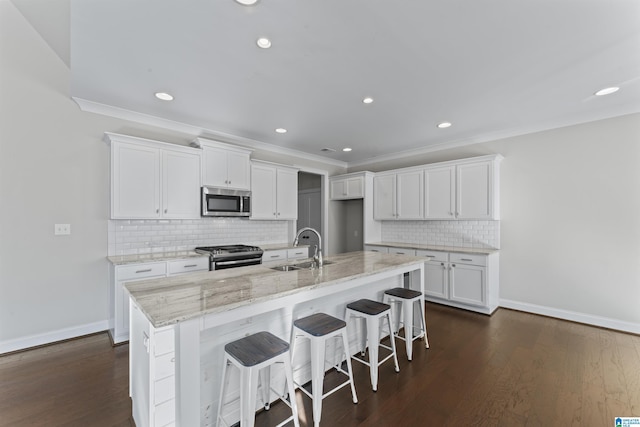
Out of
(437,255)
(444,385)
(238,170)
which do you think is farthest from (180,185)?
(437,255)

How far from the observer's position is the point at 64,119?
296 centimetres

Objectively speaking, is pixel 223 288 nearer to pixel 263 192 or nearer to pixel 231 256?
pixel 231 256

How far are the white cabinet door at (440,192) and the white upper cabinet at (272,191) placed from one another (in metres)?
2.35

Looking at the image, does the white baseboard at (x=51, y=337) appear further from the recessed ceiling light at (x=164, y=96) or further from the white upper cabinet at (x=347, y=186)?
the white upper cabinet at (x=347, y=186)

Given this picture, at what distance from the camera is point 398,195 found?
502cm

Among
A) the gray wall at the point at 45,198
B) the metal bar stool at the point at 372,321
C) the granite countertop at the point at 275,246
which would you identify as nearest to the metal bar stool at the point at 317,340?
the metal bar stool at the point at 372,321

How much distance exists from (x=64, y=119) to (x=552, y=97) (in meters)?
5.39

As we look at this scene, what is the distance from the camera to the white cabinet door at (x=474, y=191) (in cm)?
397

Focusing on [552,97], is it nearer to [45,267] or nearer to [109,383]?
[109,383]

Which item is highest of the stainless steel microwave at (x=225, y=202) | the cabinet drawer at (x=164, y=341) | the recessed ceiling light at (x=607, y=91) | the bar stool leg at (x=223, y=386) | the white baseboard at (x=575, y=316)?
the recessed ceiling light at (x=607, y=91)

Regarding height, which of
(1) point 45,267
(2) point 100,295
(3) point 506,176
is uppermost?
(3) point 506,176

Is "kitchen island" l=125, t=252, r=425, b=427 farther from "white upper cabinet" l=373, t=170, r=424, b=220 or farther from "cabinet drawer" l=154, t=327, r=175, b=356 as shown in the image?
"white upper cabinet" l=373, t=170, r=424, b=220

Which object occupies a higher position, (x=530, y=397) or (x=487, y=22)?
(x=487, y=22)

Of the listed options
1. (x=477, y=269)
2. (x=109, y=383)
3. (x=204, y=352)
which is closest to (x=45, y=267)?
(x=109, y=383)
